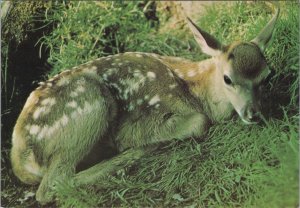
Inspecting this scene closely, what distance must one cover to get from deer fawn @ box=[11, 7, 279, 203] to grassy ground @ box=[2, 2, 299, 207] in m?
0.14

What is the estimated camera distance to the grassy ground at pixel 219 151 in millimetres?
4008

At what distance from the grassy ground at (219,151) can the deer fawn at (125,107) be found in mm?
141

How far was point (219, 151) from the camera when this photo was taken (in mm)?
4418

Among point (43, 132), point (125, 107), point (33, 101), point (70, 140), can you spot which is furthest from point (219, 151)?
point (33, 101)

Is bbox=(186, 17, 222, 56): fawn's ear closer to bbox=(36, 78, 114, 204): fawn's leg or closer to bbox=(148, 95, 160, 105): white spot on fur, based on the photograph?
bbox=(148, 95, 160, 105): white spot on fur

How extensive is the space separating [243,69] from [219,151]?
2.03 ft

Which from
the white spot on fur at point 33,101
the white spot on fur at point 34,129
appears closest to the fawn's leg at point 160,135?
the white spot on fur at point 34,129

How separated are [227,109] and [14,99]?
1.75 m

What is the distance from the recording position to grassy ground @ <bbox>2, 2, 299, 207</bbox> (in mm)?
4008

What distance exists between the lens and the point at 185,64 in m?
4.94

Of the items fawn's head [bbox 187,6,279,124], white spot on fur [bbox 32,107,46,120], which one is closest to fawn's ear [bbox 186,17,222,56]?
fawn's head [bbox 187,6,279,124]

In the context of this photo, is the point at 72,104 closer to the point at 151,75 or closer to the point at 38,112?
the point at 38,112

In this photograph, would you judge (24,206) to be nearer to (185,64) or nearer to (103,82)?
(103,82)

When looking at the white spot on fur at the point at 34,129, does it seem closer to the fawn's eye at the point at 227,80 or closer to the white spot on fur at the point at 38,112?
the white spot on fur at the point at 38,112
